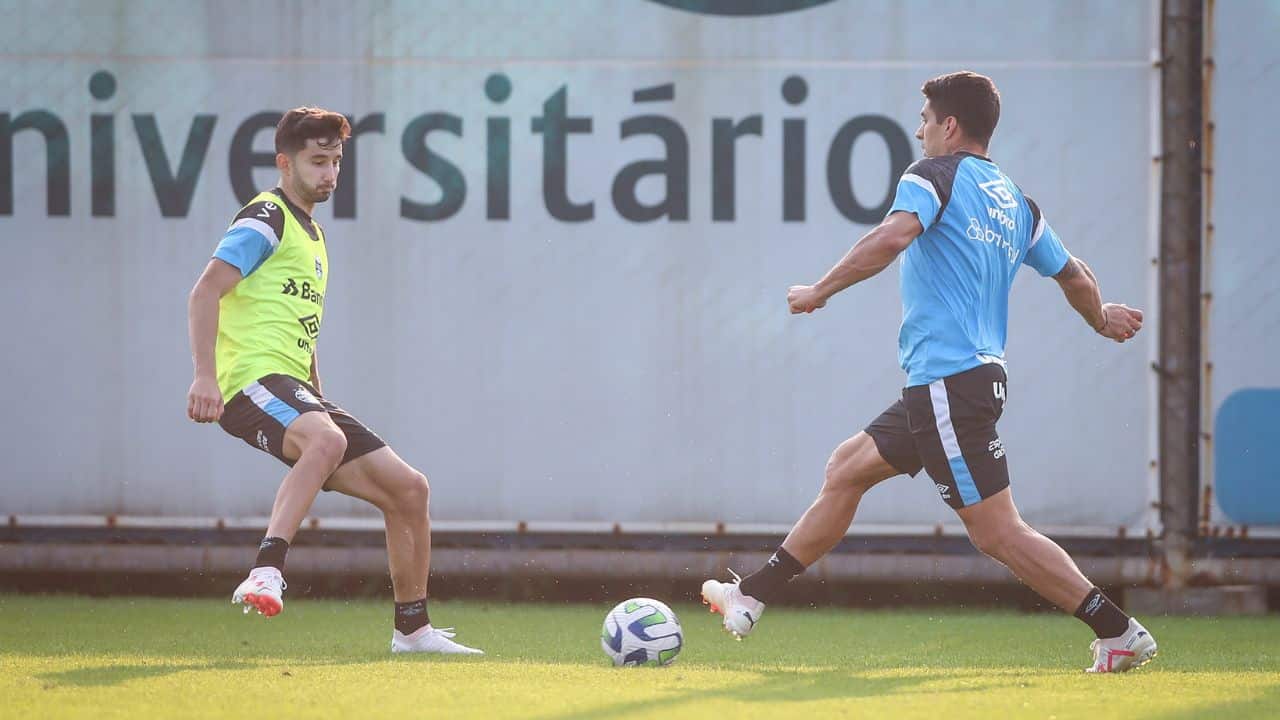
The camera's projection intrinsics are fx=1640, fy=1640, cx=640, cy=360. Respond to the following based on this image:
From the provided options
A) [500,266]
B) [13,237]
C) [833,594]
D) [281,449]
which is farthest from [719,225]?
[13,237]

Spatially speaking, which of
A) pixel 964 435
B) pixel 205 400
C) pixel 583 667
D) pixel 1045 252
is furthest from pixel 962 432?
pixel 205 400

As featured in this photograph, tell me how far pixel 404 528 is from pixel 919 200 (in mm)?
2056

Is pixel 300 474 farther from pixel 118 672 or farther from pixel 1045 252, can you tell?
pixel 1045 252

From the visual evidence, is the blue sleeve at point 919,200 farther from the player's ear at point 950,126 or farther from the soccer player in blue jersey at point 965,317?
the player's ear at point 950,126

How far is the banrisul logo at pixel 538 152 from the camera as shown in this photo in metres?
7.15

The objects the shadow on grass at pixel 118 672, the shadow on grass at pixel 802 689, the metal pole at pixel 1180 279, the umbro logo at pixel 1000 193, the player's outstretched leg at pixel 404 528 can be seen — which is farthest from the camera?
the metal pole at pixel 1180 279

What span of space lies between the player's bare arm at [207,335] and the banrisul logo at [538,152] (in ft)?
6.50

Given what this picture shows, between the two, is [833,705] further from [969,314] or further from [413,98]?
[413,98]

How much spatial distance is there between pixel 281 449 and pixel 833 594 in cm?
358

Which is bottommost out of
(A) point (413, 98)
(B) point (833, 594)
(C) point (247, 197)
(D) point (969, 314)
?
(B) point (833, 594)

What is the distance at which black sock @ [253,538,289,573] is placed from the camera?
5039 millimetres

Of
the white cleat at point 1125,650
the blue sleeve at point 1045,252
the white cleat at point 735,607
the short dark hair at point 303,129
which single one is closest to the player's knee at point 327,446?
the short dark hair at point 303,129

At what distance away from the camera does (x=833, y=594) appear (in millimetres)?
8070

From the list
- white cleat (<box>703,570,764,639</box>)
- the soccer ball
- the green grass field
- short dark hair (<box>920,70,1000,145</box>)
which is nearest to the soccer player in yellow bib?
the green grass field
